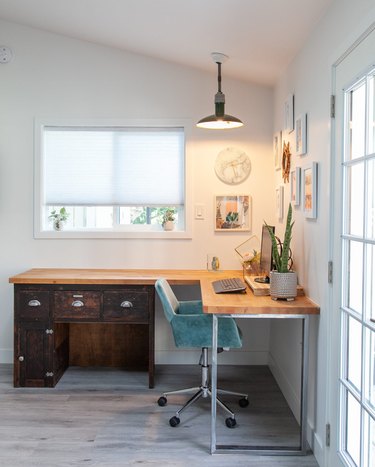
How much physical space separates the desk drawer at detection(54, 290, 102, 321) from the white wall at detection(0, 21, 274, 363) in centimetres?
59

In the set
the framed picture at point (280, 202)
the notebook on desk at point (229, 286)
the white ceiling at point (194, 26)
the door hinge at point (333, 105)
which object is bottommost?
the notebook on desk at point (229, 286)

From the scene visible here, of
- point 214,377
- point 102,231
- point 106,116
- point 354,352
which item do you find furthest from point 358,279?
point 106,116

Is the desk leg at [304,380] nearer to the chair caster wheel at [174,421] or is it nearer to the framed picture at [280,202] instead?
the chair caster wheel at [174,421]

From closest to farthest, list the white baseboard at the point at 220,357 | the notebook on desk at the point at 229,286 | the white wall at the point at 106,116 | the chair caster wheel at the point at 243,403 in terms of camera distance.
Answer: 1. the notebook on desk at the point at 229,286
2. the chair caster wheel at the point at 243,403
3. the white wall at the point at 106,116
4. the white baseboard at the point at 220,357

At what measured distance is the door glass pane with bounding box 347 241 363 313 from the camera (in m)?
2.20

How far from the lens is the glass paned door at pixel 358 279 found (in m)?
2.07

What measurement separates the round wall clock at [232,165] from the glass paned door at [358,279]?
6.53 ft

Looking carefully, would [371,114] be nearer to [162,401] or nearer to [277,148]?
[277,148]

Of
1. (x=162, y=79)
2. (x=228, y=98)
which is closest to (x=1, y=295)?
(x=162, y=79)

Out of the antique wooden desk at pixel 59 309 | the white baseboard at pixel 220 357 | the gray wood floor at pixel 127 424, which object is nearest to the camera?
the gray wood floor at pixel 127 424

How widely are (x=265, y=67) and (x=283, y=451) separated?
269 centimetres

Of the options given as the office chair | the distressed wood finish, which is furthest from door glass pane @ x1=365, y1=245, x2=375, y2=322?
the distressed wood finish

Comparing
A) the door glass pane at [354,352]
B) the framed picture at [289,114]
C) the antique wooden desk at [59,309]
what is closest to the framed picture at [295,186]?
the framed picture at [289,114]

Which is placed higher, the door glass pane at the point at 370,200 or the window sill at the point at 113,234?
the door glass pane at the point at 370,200
